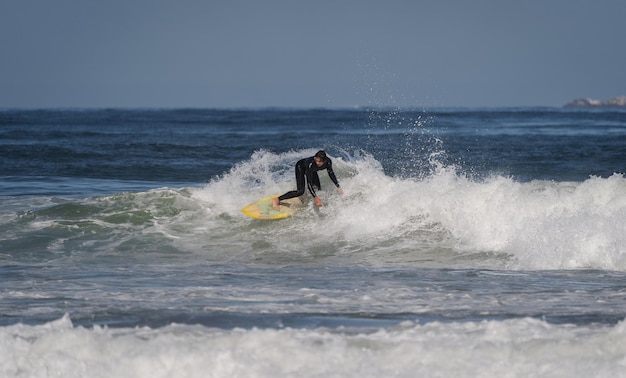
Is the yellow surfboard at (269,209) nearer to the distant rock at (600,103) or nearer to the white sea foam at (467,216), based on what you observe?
the white sea foam at (467,216)

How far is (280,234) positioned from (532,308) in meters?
7.12

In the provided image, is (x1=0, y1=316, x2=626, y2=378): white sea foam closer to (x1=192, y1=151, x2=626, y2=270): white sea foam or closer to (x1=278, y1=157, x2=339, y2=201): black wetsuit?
(x1=192, y1=151, x2=626, y2=270): white sea foam

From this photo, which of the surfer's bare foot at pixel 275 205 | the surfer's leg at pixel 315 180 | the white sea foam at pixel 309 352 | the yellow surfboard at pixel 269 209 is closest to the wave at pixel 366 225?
the yellow surfboard at pixel 269 209

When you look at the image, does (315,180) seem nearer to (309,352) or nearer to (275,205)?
(275,205)

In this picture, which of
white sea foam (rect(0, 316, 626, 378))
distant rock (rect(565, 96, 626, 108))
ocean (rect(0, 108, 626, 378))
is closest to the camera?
white sea foam (rect(0, 316, 626, 378))

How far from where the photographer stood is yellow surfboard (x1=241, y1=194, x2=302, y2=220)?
53.3 ft

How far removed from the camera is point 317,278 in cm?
1121

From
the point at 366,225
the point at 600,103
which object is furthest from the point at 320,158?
the point at 600,103

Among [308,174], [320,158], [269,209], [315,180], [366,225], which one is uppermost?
[320,158]

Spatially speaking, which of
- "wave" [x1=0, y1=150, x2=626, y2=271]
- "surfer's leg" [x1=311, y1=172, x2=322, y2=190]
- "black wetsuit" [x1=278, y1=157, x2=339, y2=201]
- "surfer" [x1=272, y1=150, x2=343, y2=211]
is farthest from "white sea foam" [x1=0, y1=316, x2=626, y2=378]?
"surfer's leg" [x1=311, y1=172, x2=322, y2=190]

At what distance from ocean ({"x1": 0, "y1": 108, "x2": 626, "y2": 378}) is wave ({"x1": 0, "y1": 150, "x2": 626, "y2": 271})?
0.05 meters

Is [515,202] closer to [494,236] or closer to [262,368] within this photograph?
[494,236]

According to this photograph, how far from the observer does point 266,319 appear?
→ 853cm

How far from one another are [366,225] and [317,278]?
4625 millimetres
